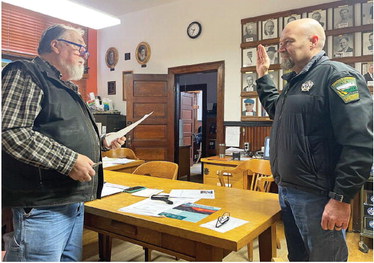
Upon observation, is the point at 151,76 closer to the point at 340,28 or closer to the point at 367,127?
the point at 340,28

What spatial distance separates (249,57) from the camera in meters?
4.04

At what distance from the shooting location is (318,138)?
4.26 feet

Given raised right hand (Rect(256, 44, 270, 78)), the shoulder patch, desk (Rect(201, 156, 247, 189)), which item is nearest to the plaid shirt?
the shoulder patch

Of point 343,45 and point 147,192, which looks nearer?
point 147,192

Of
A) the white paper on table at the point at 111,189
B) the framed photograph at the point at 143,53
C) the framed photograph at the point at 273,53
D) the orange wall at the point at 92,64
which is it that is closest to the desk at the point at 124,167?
the white paper on table at the point at 111,189

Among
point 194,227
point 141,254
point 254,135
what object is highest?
point 254,135

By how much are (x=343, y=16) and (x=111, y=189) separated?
3373 millimetres

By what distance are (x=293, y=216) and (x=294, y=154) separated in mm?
335

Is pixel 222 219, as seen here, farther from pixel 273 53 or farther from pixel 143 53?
pixel 143 53

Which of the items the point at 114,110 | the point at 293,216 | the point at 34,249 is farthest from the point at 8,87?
the point at 114,110

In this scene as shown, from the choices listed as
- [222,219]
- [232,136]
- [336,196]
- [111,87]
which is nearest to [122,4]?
[111,87]

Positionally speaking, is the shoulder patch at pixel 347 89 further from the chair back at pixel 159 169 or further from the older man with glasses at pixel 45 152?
the chair back at pixel 159 169

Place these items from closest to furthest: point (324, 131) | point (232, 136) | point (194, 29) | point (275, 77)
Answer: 1. point (324, 131)
2. point (275, 77)
3. point (232, 136)
4. point (194, 29)

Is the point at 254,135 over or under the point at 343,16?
under
